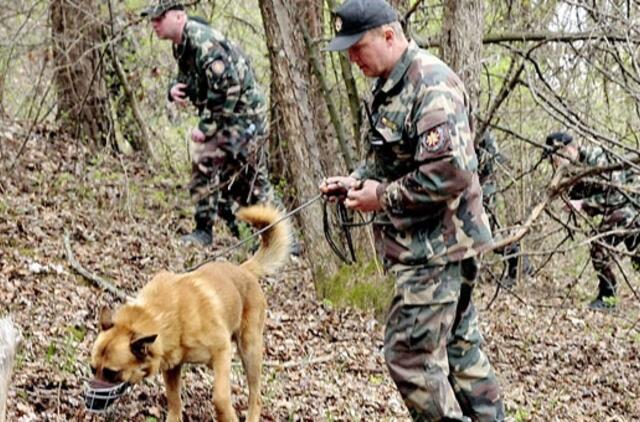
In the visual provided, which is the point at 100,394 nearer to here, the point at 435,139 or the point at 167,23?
the point at 435,139

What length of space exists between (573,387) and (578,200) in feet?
11.8

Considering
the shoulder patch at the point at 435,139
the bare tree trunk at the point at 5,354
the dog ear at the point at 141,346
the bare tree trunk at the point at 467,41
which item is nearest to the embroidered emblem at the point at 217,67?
the bare tree trunk at the point at 467,41

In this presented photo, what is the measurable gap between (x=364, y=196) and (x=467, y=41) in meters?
3.42

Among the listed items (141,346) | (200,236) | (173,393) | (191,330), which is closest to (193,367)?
(173,393)

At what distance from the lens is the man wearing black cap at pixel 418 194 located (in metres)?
4.73

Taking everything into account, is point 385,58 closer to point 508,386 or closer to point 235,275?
point 235,275

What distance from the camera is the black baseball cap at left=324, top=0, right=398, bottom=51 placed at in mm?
4793

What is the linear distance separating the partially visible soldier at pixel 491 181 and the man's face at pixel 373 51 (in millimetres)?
4320

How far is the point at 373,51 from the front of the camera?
193 inches

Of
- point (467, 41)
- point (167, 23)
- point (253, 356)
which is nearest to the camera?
point (253, 356)

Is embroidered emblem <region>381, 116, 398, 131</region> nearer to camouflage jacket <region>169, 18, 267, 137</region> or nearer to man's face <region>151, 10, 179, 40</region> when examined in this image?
man's face <region>151, 10, 179, 40</region>

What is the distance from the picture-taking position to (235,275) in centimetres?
614

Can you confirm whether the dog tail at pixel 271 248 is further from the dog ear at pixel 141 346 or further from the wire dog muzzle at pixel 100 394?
the wire dog muzzle at pixel 100 394

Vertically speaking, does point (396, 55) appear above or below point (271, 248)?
above
